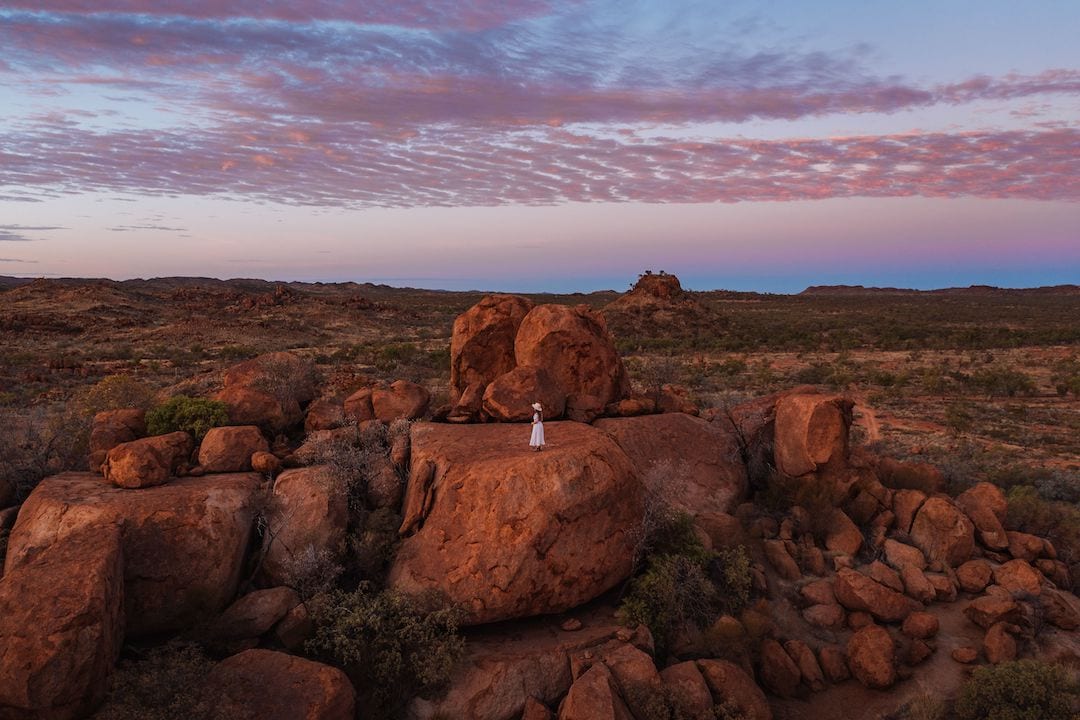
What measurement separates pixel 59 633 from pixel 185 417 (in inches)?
205

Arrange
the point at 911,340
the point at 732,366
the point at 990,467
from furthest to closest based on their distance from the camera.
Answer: the point at 911,340, the point at 732,366, the point at 990,467

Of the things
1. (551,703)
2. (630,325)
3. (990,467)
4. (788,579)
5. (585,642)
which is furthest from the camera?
(630,325)

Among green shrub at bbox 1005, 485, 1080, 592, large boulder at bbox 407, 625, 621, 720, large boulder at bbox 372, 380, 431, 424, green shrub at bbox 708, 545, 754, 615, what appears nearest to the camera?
large boulder at bbox 407, 625, 621, 720

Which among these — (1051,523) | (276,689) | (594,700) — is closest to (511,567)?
(594,700)

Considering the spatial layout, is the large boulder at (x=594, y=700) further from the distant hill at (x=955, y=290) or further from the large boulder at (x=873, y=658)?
the distant hill at (x=955, y=290)

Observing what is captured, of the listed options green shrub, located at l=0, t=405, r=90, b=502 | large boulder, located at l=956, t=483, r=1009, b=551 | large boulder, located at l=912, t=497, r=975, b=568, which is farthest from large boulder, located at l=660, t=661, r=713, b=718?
green shrub, located at l=0, t=405, r=90, b=502

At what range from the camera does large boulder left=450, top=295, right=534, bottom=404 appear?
47.3 feet

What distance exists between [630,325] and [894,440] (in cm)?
3524

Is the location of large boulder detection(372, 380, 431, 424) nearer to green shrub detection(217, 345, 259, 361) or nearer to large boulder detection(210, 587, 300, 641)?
large boulder detection(210, 587, 300, 641)

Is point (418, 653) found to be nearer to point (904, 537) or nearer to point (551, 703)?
point (551, 703)

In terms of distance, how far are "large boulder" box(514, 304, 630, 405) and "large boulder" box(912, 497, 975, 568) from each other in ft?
20.0

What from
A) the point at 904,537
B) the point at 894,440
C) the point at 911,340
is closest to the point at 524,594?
the point at 904,537

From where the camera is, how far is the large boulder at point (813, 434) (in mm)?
12180

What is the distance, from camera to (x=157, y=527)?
27.6 feet
